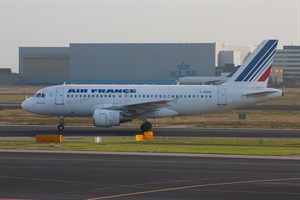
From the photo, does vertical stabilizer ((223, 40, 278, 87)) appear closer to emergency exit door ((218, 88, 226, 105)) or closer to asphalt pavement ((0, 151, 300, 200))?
emergency exit door ((218, 88, 226, 105))

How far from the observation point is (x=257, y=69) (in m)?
57.9

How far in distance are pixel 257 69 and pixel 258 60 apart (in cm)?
81

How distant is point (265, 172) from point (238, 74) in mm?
27412

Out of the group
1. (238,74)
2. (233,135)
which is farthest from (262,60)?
(233,135)

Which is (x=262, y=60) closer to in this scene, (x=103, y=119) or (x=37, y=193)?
(x=103, y=119)

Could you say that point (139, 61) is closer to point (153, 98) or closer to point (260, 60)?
point (260, 60)

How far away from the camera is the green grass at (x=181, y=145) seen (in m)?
40.2

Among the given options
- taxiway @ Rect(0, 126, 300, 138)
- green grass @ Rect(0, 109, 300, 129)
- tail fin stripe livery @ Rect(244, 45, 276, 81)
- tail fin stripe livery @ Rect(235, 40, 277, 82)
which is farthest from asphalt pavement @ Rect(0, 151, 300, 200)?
green grass @ Rect(0, 109, 300, 129)

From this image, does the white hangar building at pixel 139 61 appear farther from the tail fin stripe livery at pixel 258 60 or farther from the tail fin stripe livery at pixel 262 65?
the tail fin stripe livery at pixel 262 65

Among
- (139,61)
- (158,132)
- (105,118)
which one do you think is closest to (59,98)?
(105,118)

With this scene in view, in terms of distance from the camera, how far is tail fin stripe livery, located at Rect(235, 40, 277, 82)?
57.6 m

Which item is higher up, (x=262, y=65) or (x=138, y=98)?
(x=262, y=65)

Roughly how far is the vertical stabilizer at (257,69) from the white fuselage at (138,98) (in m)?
0.99

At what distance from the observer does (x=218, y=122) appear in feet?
218
